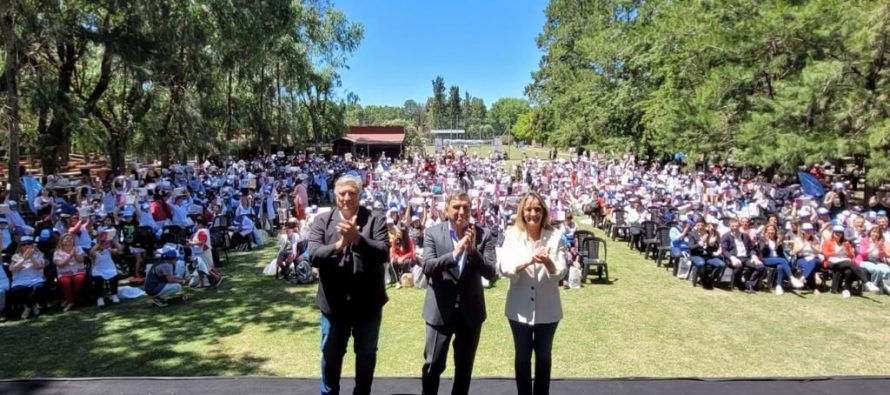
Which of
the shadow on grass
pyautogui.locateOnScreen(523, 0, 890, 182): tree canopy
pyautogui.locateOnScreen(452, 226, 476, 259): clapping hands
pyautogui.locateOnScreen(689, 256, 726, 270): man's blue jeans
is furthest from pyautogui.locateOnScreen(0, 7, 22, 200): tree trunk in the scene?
pyautogui.locateOnScreen(523, 0, 890, 182): tree canopy

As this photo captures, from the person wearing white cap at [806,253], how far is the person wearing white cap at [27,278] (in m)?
11.5

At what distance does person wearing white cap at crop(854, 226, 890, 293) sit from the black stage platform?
5.53 m

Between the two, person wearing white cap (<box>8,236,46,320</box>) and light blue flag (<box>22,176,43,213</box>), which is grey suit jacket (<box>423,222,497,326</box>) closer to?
person wearing white cap (<box>8,236,46,320</box>)

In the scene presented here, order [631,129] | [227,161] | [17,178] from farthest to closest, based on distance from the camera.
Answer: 1. [631,129]
2. [227,161]
3. [17,178]

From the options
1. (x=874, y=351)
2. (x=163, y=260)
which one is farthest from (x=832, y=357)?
(x=163, y=260)

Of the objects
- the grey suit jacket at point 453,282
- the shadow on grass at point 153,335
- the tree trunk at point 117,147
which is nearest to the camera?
the grey suit jacket at point 453,282

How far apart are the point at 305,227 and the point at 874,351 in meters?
8.34

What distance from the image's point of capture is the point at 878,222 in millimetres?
9914

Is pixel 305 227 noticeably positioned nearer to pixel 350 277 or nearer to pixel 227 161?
pixel 350 277

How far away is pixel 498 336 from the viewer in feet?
20.9

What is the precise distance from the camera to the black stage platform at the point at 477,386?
4047 mm

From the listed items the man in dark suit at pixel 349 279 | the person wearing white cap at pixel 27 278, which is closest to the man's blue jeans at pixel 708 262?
the man in dark suit at pixel 349 279

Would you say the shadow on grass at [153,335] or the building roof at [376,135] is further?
the building roof at [376,135]

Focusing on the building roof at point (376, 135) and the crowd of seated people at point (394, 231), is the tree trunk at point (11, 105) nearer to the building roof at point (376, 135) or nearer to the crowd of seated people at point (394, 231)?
the crowd of seated people at point (394, 231)
